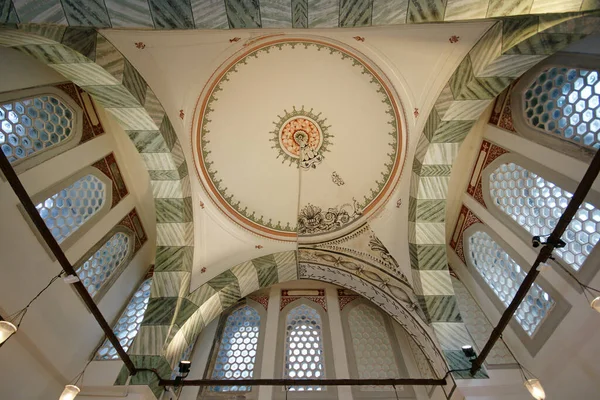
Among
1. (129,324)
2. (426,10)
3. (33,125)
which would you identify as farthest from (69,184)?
(426,10)

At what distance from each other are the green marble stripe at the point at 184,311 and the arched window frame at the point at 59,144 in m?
2.88

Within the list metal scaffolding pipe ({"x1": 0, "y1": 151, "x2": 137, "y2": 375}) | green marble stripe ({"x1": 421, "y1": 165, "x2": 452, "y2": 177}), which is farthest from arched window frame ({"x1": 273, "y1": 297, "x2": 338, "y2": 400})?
green marble stripe ({"x1": 421, "y1": 165, "x2": 452, "y2": 177})

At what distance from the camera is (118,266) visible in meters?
5.93

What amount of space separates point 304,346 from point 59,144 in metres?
5.22

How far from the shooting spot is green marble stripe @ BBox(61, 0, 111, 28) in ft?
10.4

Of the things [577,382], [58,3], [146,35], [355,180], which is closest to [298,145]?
[355,180]

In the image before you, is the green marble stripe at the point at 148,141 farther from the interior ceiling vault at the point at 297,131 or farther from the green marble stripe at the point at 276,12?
the green marble stripe at the point at 276,12

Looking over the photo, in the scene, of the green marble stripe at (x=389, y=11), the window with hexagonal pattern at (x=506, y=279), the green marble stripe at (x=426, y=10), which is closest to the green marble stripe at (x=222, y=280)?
the window with hexagonal pattern at (x=506, y=279)

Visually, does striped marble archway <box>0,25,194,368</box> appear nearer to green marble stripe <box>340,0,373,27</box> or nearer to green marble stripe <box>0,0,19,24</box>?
green marble stripe <box>0,0,19,24</box>

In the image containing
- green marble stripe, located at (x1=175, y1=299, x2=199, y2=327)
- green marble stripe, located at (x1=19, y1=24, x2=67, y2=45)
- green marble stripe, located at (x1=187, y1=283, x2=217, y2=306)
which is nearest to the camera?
green marble stripe, located at (x1=19, y1=24, x2=67, y2=45)

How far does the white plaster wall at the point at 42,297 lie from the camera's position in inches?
156

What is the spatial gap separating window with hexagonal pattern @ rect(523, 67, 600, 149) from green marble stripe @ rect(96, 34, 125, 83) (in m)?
5.69

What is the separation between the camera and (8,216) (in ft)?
13.3

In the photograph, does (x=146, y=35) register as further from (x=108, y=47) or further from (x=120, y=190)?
(x=120, y=190)
